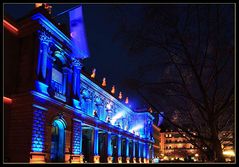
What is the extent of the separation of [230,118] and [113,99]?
3578cm

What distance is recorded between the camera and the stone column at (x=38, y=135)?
25.7 metres

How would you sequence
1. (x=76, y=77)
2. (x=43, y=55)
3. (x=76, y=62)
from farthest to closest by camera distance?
(x=76, y=77), (x=76, y=62), (x=43, y=55)

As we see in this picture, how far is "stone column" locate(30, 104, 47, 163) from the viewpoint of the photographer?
84.3ft

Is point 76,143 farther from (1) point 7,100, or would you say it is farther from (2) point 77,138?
(1) point 7,100

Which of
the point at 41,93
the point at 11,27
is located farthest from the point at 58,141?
the point at 11,27

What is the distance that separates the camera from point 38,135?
2650cm

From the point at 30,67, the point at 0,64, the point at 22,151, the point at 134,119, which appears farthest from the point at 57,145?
the point at 134,119

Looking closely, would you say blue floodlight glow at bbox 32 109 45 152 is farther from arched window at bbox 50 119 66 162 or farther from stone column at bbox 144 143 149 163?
stone column at bbox 144 143 149 163

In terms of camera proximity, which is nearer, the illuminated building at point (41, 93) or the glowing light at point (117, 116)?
the illuminated building at point (41, 93)

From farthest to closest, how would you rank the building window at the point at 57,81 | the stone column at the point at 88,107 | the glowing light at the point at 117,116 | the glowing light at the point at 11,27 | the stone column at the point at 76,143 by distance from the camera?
the glowing light at the point at 117,116 → the stone column at the point at 88,107 → the stone column at the point at 76,143 → the building window at the point at 57,81 → the glowing light at the point at 11,27

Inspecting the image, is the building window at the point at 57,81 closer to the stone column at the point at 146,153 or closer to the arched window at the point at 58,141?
the arched window at the point at 58,141

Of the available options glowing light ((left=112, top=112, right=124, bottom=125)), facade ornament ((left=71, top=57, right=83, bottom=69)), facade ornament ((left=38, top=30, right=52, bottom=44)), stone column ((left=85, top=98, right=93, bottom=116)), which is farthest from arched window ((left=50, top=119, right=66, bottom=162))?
glowing light ((left=112, top=112, right=124, bottom=125))

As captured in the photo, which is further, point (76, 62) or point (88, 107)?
point (88, 107)

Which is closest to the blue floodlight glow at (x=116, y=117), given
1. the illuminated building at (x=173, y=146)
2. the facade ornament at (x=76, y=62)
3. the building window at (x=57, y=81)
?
the facade ornament at (x=76, y=62)
